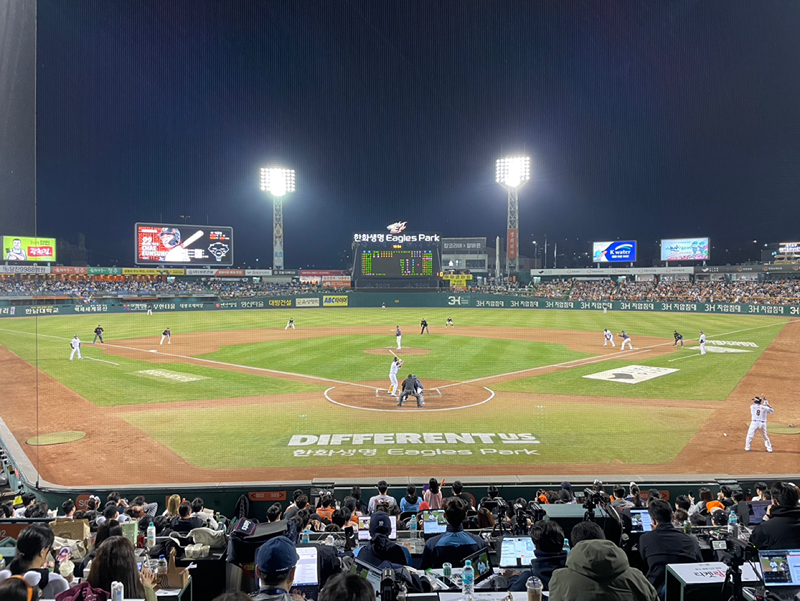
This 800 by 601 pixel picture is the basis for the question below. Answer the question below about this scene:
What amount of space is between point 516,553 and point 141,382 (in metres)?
22.1

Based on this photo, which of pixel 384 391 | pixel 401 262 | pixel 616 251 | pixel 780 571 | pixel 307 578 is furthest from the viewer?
pixel 616 251

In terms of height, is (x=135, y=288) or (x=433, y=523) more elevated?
(x=135, y=288)

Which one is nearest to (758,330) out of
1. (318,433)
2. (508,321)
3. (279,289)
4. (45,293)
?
(508,321)

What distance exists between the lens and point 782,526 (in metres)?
5.20

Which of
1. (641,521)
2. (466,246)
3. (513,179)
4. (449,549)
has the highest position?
(513,179)

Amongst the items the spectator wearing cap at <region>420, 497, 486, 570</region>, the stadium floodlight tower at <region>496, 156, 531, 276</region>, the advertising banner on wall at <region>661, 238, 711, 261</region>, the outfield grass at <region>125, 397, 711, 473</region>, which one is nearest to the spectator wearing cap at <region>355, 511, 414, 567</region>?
the spectator wearing cap at <region>420, 497, 486, 570</region>

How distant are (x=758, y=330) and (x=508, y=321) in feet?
68.2

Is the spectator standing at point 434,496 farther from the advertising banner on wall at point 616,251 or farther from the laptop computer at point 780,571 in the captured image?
the advertising banner on wall at point 616,251

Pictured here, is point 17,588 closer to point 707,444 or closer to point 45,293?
point 707,444

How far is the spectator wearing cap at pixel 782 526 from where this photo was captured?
5134 mm

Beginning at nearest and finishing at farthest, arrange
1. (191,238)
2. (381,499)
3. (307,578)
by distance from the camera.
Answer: (307,578) < (381,499) < (191,238)

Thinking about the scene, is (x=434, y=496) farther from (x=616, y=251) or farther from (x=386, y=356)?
(x=616, y=251)

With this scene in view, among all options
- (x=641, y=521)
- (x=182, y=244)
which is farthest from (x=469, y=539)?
(x=182, y=244)

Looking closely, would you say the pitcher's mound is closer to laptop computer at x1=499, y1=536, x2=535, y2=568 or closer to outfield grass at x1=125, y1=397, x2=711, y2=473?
outfield grass at x1=125, y1=397, x2=711, y2=473
